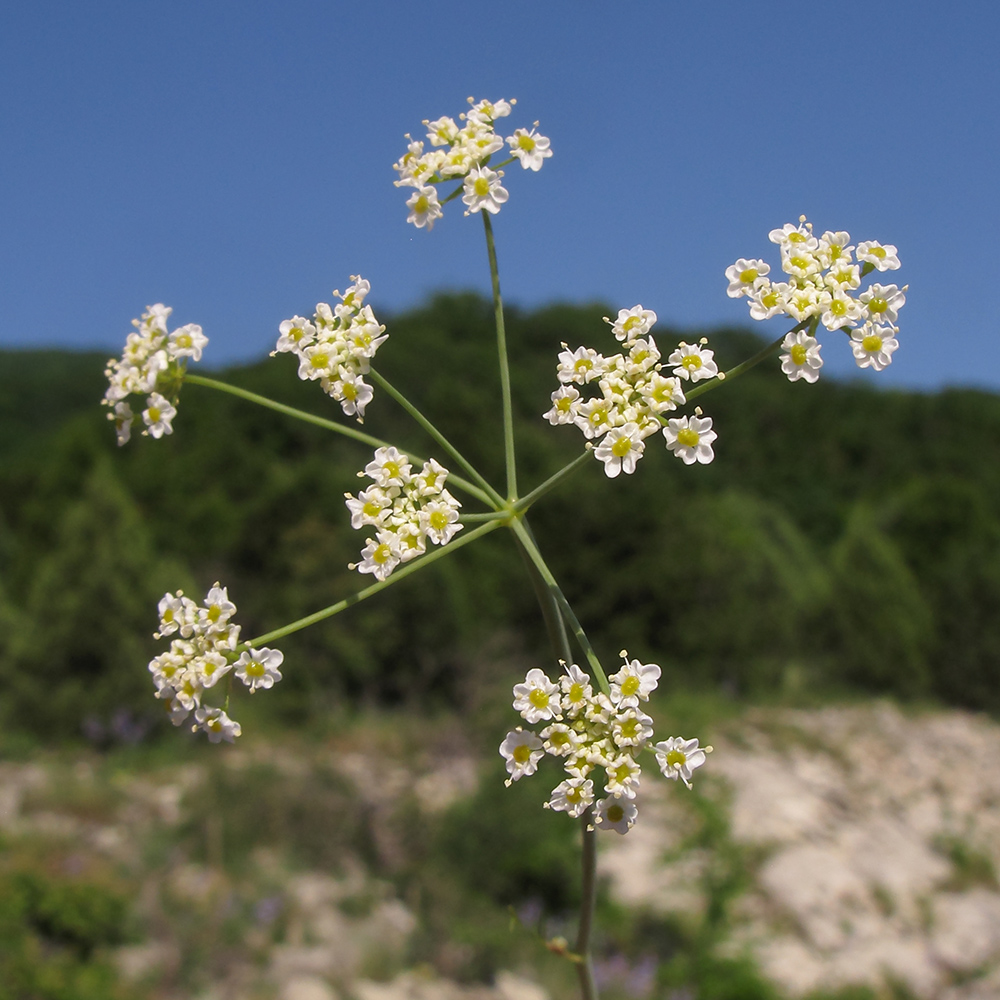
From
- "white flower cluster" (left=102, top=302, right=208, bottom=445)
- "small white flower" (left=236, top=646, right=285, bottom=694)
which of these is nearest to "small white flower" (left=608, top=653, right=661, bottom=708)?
"small white flower" (left=236, top=646, right=285, bottom=694)

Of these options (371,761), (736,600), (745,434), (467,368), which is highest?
(467,368)

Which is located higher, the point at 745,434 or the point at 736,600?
the point at 745,434

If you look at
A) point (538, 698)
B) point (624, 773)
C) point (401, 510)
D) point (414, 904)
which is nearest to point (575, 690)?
point (538, 698)

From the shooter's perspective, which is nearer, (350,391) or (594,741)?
(594,741)

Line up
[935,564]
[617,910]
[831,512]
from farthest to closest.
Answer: [831,512] < [935,564] < [617,910]

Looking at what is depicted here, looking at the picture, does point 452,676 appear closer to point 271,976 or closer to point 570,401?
point 271,976

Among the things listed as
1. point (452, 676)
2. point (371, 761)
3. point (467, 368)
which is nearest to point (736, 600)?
point (452, 676)

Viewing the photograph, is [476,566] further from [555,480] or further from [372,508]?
[555,480]
